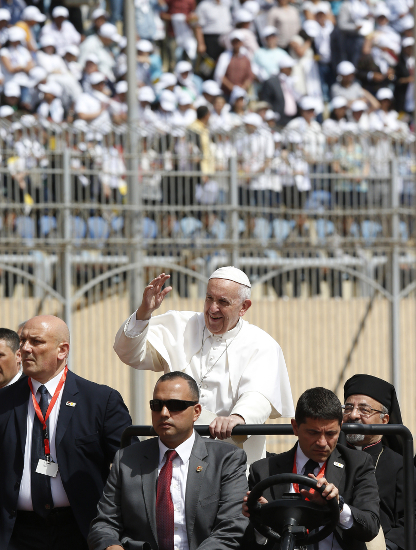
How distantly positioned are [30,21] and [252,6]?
149 inches

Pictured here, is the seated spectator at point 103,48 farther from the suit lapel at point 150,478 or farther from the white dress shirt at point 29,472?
the suit lapel at point 150,478

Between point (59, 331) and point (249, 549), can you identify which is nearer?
point (249, 549)

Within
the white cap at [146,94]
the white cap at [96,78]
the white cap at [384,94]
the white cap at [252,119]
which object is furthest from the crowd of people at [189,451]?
the white cap at [384,94]

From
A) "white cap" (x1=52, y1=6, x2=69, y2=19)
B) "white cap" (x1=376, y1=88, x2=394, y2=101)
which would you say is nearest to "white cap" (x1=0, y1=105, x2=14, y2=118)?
"white cap" (x1=52, y1=6, x2=69, y2=19)

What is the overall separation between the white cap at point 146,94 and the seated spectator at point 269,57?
2202mm

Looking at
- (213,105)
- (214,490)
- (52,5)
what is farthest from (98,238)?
(214,490)

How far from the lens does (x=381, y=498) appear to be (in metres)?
5.43

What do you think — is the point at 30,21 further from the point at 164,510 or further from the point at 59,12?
the point at 164,510

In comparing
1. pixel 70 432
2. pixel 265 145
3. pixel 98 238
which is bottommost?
pixel 70 432

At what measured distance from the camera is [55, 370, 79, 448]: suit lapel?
545cm

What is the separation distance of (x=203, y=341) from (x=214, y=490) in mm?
1386

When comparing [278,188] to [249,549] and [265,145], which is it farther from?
[249,549]

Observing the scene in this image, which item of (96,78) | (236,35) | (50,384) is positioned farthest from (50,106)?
(50,384)

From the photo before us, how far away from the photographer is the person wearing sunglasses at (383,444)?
541 centimetres
